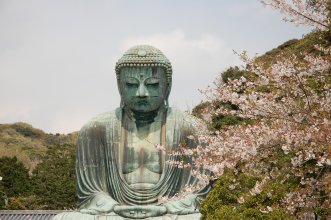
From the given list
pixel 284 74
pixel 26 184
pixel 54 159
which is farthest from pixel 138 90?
pixel 26 184

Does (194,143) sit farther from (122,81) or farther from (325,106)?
(325,106)

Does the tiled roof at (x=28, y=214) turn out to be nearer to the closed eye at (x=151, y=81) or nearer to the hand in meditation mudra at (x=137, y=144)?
the hand in meditation mudra at (x=137, y=144)

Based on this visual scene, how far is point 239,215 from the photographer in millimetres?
8930

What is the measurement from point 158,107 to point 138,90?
403 mm

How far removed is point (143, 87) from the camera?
805 centimetres

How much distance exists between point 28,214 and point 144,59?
17.8m

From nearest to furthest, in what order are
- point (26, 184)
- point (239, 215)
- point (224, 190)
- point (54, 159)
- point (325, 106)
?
point (325, 106)
point (239, 215)
point (224, 190)
point (54, 159)
point (26, 184)

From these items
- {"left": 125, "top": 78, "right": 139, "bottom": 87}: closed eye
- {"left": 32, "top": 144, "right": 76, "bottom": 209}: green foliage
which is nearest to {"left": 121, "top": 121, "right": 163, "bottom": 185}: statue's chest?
{"left": 125, "top": 78, "right": 139, "bottom": 87}: closed eye

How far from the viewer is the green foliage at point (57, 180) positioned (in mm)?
26250

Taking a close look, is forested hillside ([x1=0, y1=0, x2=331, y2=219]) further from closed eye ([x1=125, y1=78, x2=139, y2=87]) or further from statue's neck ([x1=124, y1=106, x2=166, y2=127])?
closed eye ([x1=125, y1=78, x2=139, y2=87])

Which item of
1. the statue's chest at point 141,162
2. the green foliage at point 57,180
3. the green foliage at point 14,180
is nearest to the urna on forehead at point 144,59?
the statue's chest at point 141,162

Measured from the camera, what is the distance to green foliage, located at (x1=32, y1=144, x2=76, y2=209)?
86.1ft

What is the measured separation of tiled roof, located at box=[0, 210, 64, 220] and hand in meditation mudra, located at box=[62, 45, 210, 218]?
1614 centimetres

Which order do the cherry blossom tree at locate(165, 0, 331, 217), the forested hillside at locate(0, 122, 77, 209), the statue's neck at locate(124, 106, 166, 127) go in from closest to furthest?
the cherry blossom tree at locate(165, 0, 331, 217), the statue's neck at locate(124, 106, 166, 127), the forested hillside at locate(0, 122, 77, 209)
